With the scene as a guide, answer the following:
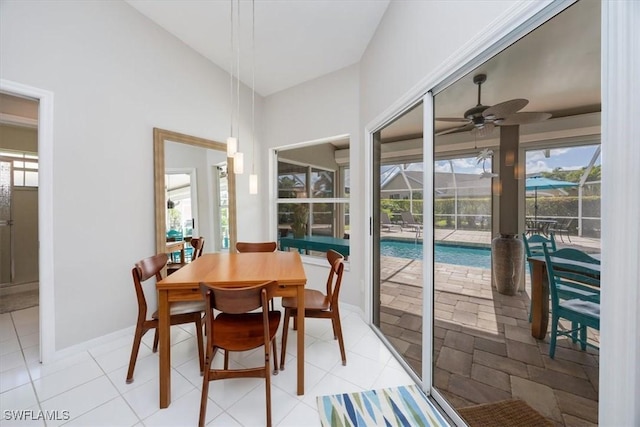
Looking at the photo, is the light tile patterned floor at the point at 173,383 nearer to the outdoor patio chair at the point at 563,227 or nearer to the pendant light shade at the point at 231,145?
the outdoor patio chair at the point at 563,227

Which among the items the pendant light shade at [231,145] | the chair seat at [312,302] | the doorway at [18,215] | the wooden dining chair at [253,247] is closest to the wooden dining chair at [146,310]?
the chair seat at [312,302]

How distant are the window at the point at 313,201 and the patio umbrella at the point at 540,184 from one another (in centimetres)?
205

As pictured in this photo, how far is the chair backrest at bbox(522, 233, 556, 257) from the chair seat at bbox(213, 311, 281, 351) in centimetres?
152

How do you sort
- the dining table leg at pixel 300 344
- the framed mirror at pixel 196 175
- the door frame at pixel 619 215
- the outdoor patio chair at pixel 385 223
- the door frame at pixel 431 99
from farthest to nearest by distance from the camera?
the framed mirror at pixel 196 175 < the outdoor patio chair at pixel 385 223 < the dining table leg at pixel 300 344 < the door frame at pixel 431 99 < the door frame at pixel 619 215

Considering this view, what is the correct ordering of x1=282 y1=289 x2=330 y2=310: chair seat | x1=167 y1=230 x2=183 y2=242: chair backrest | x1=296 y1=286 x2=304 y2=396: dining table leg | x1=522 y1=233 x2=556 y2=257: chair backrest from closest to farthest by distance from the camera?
x1=522 y1=233 x2=556 y2=257: chair backrest
x1=296 y1=286 x2=304 y2=396: dining table leg
x1=282 y1=289 x2=330 y2=310: chair seat
x1=167 y1=230 x2=183 y2=242: chair backrest

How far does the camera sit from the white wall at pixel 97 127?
196 centimetres

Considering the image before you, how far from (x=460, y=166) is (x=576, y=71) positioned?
745mm

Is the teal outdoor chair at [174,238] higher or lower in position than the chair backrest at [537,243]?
lower

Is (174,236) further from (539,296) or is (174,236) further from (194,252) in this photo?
(539,296)

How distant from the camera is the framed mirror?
2.65 m

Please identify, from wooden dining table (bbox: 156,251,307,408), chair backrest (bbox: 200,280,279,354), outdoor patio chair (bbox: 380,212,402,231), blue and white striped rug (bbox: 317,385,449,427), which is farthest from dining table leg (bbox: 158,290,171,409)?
outdoor patio chair (bbox: 380,212,402,231)

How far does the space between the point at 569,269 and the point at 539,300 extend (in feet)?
0.94

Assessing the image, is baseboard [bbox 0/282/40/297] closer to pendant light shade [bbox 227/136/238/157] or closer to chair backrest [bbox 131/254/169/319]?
chair backrest [bbox 131/254/169/319]

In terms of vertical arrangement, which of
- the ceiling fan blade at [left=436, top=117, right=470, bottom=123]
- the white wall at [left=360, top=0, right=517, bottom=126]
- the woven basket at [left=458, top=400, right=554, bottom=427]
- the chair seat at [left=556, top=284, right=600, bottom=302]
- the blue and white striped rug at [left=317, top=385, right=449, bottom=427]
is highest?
the white wall at [left=360, top=0, right=517, bottom=126]
